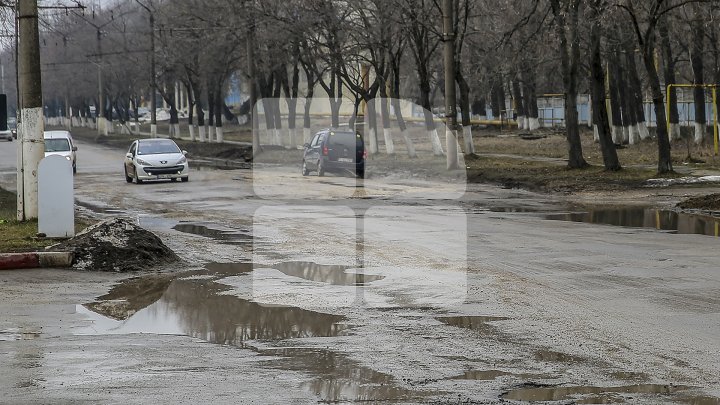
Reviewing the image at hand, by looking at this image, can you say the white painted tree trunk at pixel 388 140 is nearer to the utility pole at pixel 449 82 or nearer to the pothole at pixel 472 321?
the utility pole at pixel 449 82

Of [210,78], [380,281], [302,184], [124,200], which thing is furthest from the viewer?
[210,78]

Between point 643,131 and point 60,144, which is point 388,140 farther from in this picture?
point 60,144

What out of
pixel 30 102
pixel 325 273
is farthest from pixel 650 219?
pixel 30 102

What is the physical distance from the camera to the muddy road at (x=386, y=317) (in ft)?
24.2

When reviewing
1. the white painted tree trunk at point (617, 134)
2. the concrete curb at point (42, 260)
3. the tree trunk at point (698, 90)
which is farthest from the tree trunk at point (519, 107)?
the concrete curb at point (42, 260)

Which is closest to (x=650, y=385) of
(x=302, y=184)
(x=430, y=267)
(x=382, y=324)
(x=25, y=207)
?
(x=382, y=324)

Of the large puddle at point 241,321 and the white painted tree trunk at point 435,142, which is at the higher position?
the white painted tree trunk at point 435,142

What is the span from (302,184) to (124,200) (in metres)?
5.33

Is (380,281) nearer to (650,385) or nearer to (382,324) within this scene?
(382,324)

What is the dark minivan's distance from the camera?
35.5 m

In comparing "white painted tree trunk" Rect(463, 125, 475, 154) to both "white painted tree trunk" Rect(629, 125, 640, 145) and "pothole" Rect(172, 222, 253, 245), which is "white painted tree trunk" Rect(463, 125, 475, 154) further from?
"pothole" Rect(172, 222, 253, 245)

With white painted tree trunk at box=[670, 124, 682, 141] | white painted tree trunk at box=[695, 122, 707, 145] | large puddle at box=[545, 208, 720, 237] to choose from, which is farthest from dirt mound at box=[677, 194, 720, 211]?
white painted tree trunk at box=[670, 124, 682, 141]

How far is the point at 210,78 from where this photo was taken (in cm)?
6450

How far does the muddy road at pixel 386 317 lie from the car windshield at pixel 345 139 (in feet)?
50.5
